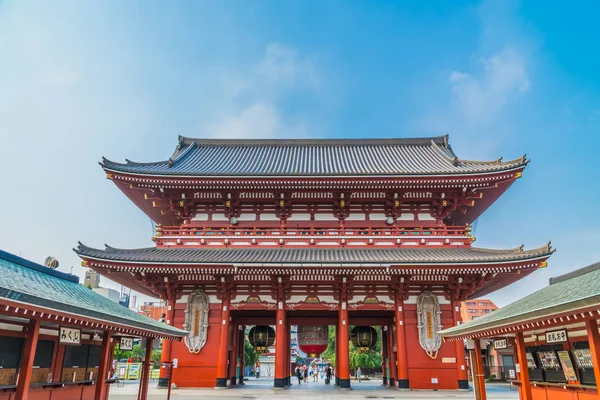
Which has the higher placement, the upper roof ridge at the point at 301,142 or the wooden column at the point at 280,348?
the upper roof ridge at the point at 301,142

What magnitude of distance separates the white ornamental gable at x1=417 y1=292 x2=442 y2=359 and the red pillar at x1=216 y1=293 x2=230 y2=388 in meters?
9.35

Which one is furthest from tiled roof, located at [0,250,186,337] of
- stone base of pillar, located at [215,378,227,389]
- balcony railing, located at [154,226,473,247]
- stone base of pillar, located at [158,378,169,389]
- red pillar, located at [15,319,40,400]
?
balcony railing, located at [154,226,473,247]

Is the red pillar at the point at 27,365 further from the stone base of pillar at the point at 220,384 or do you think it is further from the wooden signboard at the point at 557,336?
the wooden signboard at the point at 557,336

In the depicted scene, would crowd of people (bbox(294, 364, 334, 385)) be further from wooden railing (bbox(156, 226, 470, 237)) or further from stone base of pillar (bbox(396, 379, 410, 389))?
wooden railing (bbox(156, 226, 470, 237))

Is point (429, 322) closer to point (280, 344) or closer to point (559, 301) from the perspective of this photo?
point (280, 344)

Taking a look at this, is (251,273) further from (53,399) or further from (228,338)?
(53,399)

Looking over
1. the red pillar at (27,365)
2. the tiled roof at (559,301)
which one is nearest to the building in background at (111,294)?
the red pillar at (27,365)

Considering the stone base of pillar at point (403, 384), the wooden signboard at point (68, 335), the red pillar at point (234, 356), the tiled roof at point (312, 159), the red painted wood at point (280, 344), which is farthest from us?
the red pillar at point (234, 356)

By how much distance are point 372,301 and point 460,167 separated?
29.8ft

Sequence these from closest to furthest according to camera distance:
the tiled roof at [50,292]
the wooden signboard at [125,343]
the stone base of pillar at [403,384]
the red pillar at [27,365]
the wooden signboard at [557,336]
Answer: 1. the tiled roof at [50,292]
2. the red pillar at [27,365]
3. the wooden signboard at [557,336]
4. the wooden signboard at [125,343]
5. the stone base of pillar at [403,384]

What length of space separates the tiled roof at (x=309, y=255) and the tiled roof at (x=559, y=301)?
14.8 ft

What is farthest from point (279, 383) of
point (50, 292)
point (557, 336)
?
point (557, 336)

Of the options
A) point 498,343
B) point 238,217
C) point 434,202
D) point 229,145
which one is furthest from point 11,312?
point 229,145

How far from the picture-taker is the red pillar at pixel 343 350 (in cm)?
1892
